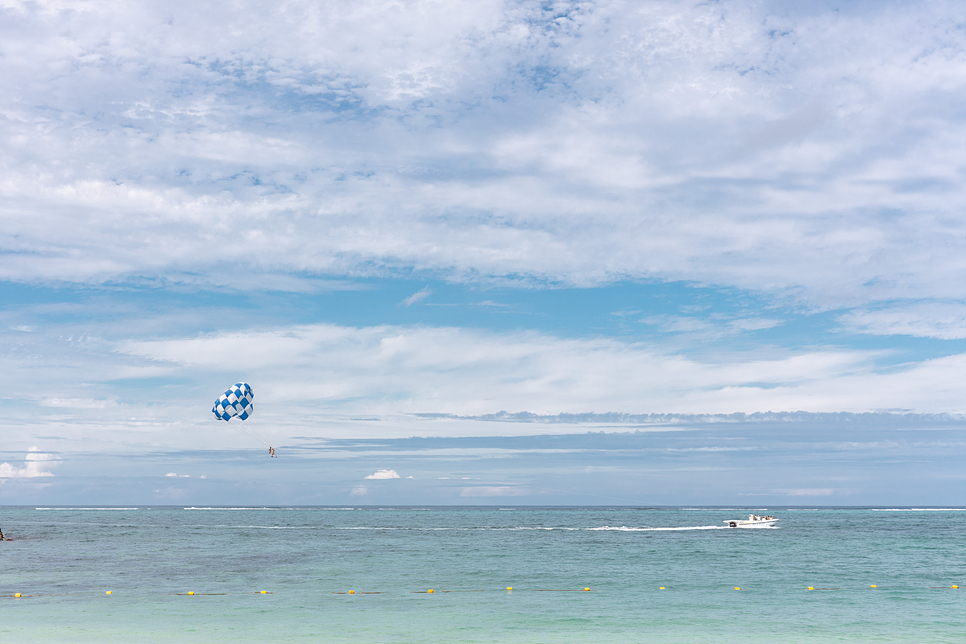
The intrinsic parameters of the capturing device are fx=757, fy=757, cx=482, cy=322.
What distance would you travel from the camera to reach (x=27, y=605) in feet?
97.9

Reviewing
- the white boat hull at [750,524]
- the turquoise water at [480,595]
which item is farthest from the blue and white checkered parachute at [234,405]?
the white boat hull at [750,524]

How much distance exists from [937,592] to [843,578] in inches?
A: 234

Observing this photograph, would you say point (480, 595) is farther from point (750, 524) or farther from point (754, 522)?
point (750, 524)

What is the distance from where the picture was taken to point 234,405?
133 ft

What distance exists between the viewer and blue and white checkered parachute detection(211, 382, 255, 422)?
40250 mm

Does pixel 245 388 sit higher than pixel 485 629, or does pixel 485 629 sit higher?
pixel 245 388

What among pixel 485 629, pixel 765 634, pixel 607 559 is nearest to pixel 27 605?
pixel 485 629

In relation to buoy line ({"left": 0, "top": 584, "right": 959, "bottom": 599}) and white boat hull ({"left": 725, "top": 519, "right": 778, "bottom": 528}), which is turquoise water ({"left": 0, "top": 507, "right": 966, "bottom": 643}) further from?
white boat hull ({"left": 725, "top": 519, "right": 778, "bottom": 528})

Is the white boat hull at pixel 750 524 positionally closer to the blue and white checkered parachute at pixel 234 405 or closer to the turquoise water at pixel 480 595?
the turquoise water at pixel 480 595

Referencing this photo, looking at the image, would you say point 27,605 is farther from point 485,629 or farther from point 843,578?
point 843,578

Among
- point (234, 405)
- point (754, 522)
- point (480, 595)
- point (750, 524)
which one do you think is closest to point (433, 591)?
point (480, 595)

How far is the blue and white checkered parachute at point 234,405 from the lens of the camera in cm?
4025

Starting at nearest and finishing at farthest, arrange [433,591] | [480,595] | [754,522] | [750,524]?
[480,595]
[433,591]
[754,522]
[750,524]

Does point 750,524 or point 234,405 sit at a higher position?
Result: point 234,405
